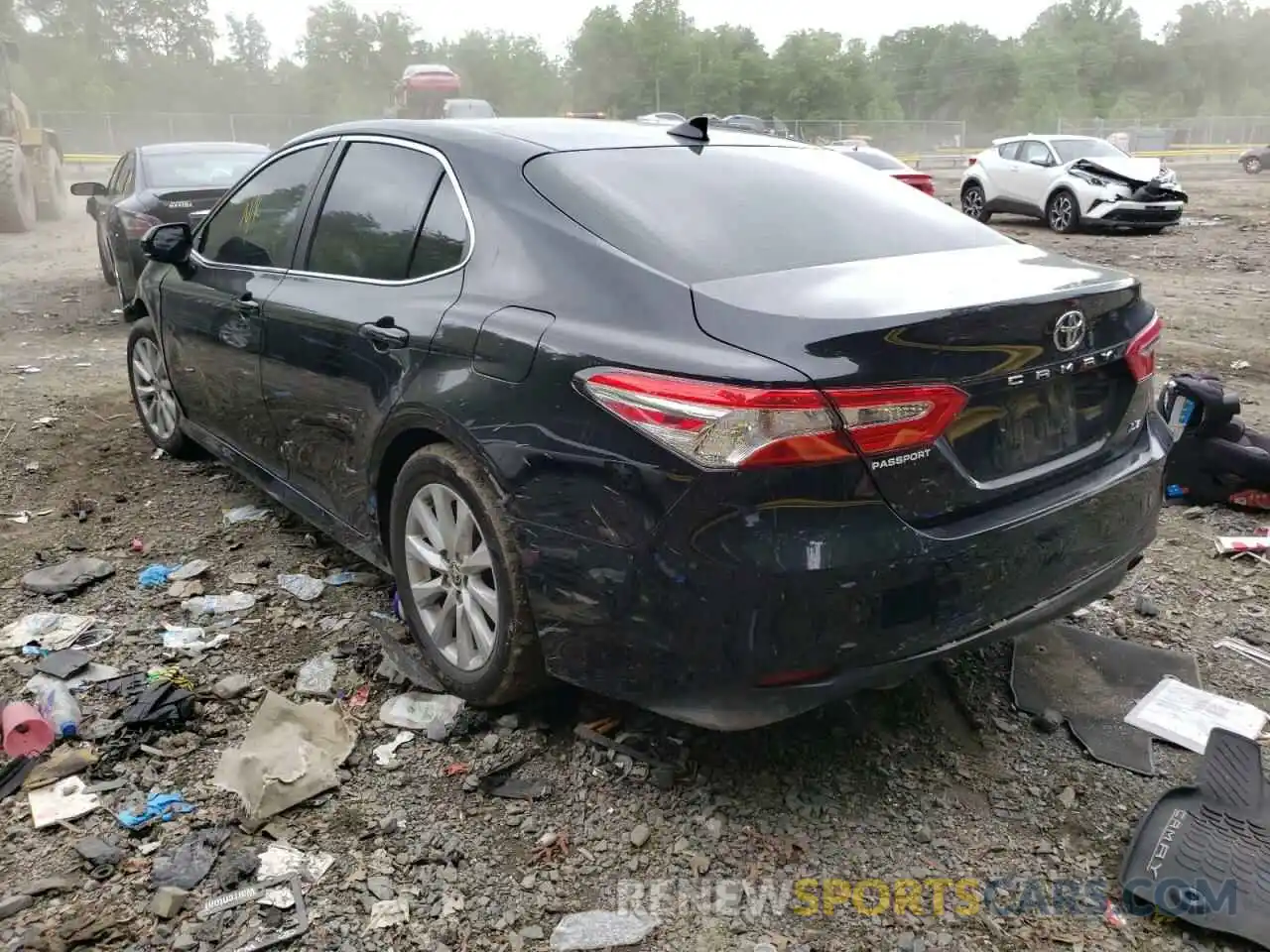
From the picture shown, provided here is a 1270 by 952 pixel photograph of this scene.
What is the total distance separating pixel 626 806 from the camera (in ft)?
9.04

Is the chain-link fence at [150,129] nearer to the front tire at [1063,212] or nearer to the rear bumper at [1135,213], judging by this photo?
the front tire at [1063,212]

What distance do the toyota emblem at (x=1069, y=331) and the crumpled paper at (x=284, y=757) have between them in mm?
2206

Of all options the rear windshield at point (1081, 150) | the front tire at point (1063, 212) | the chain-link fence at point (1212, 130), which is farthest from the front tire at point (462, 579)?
the chain-link fence at point (1212, 130)

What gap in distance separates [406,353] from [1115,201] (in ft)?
50.3

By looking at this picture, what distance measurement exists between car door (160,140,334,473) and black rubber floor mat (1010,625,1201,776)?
2805mm

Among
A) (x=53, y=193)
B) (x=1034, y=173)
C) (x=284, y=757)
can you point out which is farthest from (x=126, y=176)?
(x=1034, y=173)

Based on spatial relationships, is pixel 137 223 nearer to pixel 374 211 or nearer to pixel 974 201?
pixel 374 211

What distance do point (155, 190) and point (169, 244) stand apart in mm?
4913

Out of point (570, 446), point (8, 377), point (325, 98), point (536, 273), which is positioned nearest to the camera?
point (570, 446)

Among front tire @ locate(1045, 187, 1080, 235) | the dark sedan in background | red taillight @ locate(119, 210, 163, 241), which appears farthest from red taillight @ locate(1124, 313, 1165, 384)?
front tire @ locate(1045, 187, 1080, 235)

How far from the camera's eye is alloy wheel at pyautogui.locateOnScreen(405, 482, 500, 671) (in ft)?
9.70

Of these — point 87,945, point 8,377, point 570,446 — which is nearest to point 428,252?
point 570,446

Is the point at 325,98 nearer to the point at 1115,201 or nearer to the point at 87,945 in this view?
the point at 1115,201

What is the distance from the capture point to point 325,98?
65812 mm
